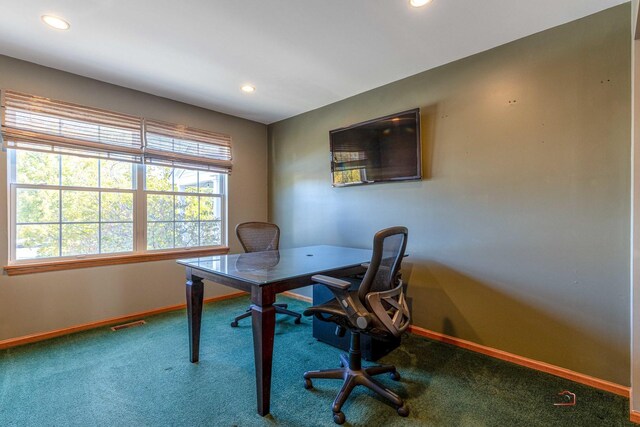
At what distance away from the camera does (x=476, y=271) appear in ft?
8.41

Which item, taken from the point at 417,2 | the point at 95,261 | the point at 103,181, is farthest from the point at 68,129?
the point at 417,2

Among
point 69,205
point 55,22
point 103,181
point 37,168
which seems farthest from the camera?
point 103,181

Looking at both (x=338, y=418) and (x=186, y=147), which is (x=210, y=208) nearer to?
(x=186, y=147)

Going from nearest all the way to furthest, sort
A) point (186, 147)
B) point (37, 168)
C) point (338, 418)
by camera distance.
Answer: point (338, 418) → point (37, 168) → point (186, 147)

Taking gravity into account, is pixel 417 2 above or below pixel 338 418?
above

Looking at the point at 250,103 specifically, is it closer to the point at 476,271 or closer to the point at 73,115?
the point at 73,115

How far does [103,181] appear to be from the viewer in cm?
314

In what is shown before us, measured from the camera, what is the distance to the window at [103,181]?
2686 mm

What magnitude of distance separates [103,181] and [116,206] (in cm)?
29

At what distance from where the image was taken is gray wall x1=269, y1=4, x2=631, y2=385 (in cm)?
199

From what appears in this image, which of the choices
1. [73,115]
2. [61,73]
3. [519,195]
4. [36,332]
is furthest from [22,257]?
[519,195]

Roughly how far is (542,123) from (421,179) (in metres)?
1.02

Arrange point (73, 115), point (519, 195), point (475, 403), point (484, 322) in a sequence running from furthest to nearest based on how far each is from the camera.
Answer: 1. point (73, 115)
2. point (484, 322)
3. point (519, 195)
4. point (475, 403)

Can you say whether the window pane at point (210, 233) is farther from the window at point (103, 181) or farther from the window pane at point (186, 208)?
the window pane at point (186, 208)
